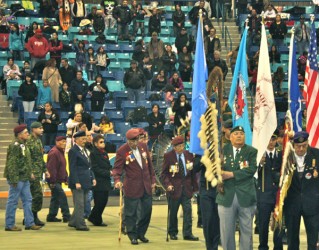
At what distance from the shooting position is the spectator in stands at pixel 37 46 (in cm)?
3509

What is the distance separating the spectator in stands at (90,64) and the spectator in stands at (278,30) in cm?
631

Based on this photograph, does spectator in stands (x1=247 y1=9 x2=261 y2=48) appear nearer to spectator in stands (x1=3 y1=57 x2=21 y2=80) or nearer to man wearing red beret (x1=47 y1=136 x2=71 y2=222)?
spectator in stands (x1=3 y1=57 x2=21 y2=80)

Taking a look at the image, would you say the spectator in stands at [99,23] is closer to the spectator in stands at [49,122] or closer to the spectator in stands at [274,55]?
the spectator in stands at [274,55]

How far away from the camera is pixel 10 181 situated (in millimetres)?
22562

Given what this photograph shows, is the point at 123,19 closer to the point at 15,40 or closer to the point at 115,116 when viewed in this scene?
the point at 15,40

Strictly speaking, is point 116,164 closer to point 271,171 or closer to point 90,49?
point 271,171

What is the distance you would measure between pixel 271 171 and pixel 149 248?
2577 millimetres

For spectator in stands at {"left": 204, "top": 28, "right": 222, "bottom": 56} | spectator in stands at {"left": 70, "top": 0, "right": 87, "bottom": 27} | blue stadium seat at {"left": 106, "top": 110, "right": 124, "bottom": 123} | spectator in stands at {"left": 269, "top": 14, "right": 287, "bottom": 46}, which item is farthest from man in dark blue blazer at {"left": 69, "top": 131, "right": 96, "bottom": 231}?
spectator in stands at {"left": 269, "top": 14, "right": 287, "bottom": 46}

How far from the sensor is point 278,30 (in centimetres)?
3928

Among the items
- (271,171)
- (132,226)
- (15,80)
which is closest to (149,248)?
(132,226)

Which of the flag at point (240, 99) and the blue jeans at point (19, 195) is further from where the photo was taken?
the blue jeans at point (19, 195)

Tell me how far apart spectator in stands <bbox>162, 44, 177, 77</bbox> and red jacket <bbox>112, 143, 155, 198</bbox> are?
1548 centimetres

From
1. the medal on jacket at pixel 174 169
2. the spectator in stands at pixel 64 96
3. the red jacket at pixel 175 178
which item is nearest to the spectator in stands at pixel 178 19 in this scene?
the spectator in stands at pixel 64 96

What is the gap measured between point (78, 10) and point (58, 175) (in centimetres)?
1483
